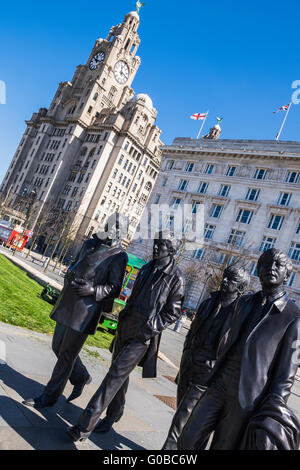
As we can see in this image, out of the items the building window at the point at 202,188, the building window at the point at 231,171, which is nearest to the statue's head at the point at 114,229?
the building window at the point at 231,171

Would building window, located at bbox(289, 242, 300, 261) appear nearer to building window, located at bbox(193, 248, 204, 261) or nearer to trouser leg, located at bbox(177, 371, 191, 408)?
building window, located at bbox(193, 248, 204, 261)

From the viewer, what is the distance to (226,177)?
150 ft

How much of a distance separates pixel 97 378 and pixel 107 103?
80.1 meters

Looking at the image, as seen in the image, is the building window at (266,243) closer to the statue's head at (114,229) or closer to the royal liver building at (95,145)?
the royal liver building at (95,145)

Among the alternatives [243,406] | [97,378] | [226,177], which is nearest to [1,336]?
[97,378]

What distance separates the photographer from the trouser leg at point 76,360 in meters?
4.74

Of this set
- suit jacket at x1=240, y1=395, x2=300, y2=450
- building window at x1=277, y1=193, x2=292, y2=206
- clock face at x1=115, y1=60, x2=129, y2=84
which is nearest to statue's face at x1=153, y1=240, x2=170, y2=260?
suit jacket at x1=240, y1=395, x2=300, y2=450

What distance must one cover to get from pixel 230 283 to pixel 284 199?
126 ft

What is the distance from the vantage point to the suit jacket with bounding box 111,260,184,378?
4.32 metres

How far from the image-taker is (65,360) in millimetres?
4520

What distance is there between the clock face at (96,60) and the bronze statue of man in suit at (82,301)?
87.1 m

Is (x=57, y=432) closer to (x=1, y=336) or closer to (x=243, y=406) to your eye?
(x=243, y=406)

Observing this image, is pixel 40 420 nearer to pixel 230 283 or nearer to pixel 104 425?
pixel 104 425

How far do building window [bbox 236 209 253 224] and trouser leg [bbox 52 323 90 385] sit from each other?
129 ft
